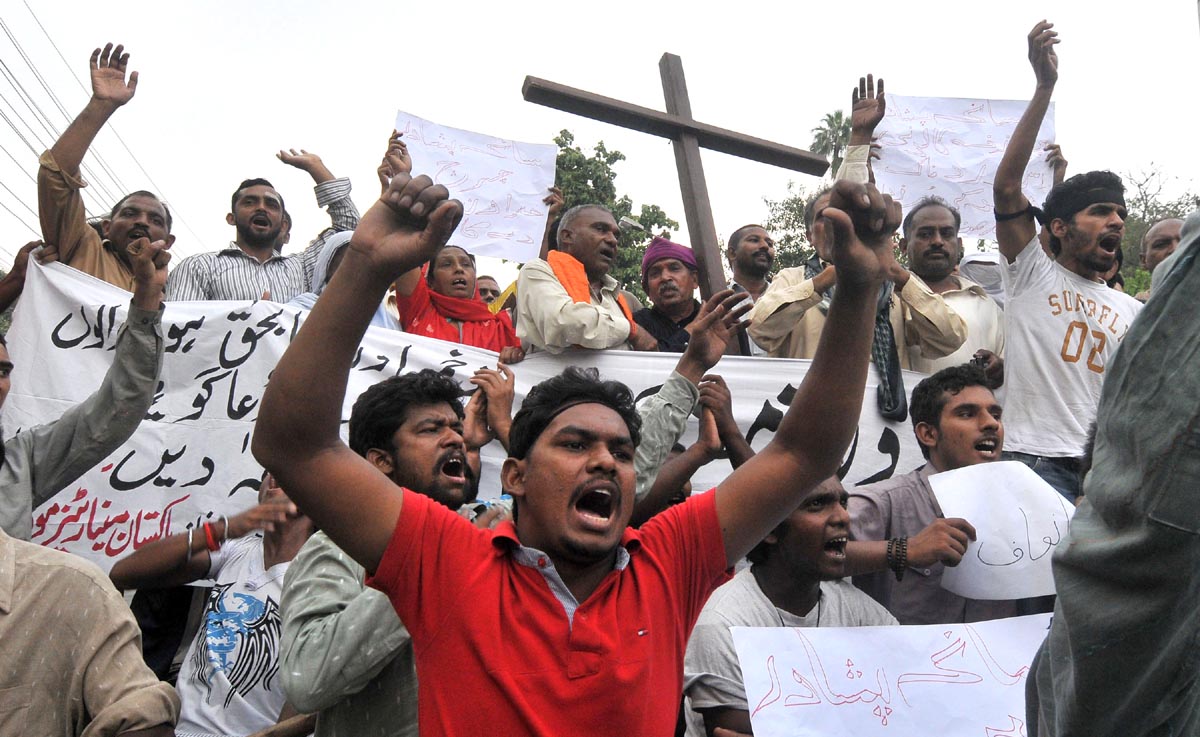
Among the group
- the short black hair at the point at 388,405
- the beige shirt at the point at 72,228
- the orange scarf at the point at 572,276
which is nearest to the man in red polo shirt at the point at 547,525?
the short black hair at the point at 388,405

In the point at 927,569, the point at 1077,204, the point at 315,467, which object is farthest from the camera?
the point at 1077,204

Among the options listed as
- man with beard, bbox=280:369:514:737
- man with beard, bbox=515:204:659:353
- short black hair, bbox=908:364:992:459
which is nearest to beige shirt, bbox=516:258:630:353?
man with beard, bbox=515:204:659:353

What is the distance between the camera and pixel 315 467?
203 centimetres

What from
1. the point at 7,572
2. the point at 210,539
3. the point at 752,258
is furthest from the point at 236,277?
the point at 7,572

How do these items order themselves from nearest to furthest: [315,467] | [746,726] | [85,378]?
[315,467] < [746,726] < [85,378]

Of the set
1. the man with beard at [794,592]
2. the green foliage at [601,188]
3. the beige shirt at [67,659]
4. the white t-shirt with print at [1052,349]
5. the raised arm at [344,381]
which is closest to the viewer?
the raised arm at [344,381]

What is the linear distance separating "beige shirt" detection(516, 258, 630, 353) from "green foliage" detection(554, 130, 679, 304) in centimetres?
993

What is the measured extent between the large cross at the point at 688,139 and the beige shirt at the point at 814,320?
322 mm

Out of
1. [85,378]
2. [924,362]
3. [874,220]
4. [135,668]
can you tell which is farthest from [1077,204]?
[85,378]

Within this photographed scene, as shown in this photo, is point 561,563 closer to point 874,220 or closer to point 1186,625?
point 874,220

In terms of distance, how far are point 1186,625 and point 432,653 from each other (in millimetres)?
1392

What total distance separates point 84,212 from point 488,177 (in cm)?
215

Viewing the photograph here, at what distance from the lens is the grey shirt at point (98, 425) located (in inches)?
149

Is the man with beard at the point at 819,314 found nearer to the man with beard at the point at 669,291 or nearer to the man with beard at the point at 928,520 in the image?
the man with beard at the point at 669,291
